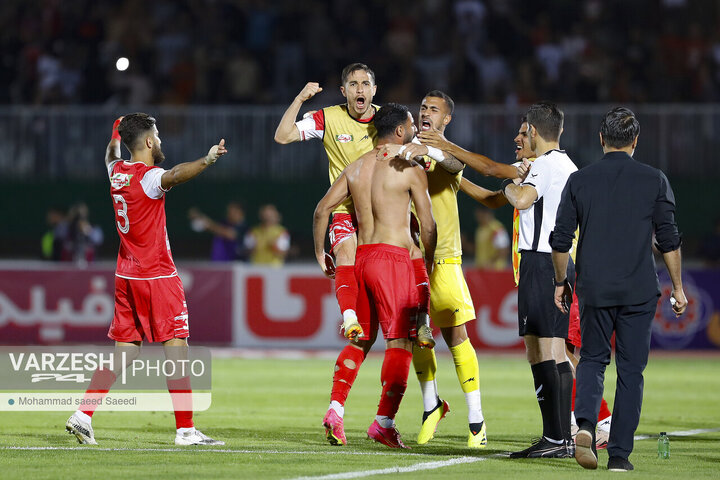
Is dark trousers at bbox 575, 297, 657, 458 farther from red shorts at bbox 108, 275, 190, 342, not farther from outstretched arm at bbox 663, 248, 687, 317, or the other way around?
red shorts at bbox 108, 275, 190, 342

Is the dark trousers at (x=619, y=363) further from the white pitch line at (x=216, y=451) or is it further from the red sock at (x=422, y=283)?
the red sock at (x=422, y=283)

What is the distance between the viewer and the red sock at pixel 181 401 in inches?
355

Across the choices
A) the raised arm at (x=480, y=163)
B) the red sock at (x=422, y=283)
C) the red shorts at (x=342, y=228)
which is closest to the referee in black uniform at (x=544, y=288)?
the raised arm at (x=480, y=163)

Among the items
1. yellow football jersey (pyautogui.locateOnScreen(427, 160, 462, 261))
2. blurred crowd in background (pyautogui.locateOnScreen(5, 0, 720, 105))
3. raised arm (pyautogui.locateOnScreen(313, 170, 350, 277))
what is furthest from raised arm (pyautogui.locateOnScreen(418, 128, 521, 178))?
blurred crowd in background (pyautogui.locateOnScreen(5, 0, 720, 105))

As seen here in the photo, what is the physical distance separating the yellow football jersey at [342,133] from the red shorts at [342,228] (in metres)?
0.36

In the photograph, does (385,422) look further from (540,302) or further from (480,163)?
(480,163)

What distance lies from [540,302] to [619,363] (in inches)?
38.0

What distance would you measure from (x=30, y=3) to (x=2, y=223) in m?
5.35

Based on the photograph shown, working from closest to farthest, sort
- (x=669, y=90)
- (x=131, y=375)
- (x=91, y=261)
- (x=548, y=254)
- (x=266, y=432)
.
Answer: (x=548, y=254) → (x=266, y=432) → (x=131, y=375) → (x=91, y=261) → (x=669, y=90)

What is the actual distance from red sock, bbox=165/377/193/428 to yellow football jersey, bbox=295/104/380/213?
2.11m

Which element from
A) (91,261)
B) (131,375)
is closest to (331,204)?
(131,375)

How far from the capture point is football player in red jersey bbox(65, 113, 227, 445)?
30.0 feet

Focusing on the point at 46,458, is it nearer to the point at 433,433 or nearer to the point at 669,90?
the point at 433,433

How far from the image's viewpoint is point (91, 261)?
22.3 m
